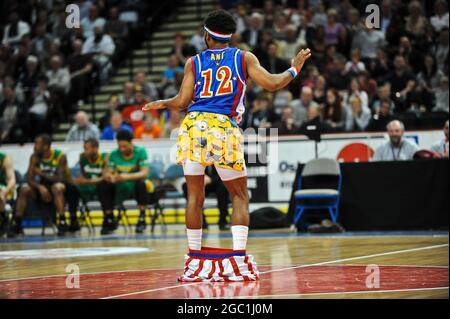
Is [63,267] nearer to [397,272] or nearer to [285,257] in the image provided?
[285,257]

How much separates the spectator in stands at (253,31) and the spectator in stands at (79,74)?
11.9 feet

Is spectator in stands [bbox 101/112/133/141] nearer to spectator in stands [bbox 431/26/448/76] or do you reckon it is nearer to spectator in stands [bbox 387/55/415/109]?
spectator in stands [bbox 387/55/415/109]

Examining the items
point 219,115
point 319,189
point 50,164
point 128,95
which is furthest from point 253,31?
point 219,115

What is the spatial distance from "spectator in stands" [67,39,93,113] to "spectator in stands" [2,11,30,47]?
2.46m

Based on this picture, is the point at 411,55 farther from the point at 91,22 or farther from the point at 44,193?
the point at 91,22

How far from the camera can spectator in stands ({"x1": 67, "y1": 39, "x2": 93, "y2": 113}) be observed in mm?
19578

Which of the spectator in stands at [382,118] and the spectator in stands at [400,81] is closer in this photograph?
the spectator in stands at [382,118]

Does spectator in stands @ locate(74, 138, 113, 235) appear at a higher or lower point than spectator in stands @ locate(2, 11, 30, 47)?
lower

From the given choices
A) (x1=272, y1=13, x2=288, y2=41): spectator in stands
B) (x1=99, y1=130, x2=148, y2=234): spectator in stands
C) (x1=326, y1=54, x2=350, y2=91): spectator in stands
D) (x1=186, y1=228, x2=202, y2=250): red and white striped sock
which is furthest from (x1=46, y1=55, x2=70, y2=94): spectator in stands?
(x1=186, y1=228, x2=202, y2=250): red and white striped sock

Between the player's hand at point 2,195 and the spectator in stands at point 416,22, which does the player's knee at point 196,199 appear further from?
the spectator in stands at point 416,22

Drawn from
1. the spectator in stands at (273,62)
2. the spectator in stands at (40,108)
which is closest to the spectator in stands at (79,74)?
the spectator in stands at (40,108)

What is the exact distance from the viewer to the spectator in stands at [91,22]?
20.5m

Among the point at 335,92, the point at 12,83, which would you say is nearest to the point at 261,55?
the point at 335,92
